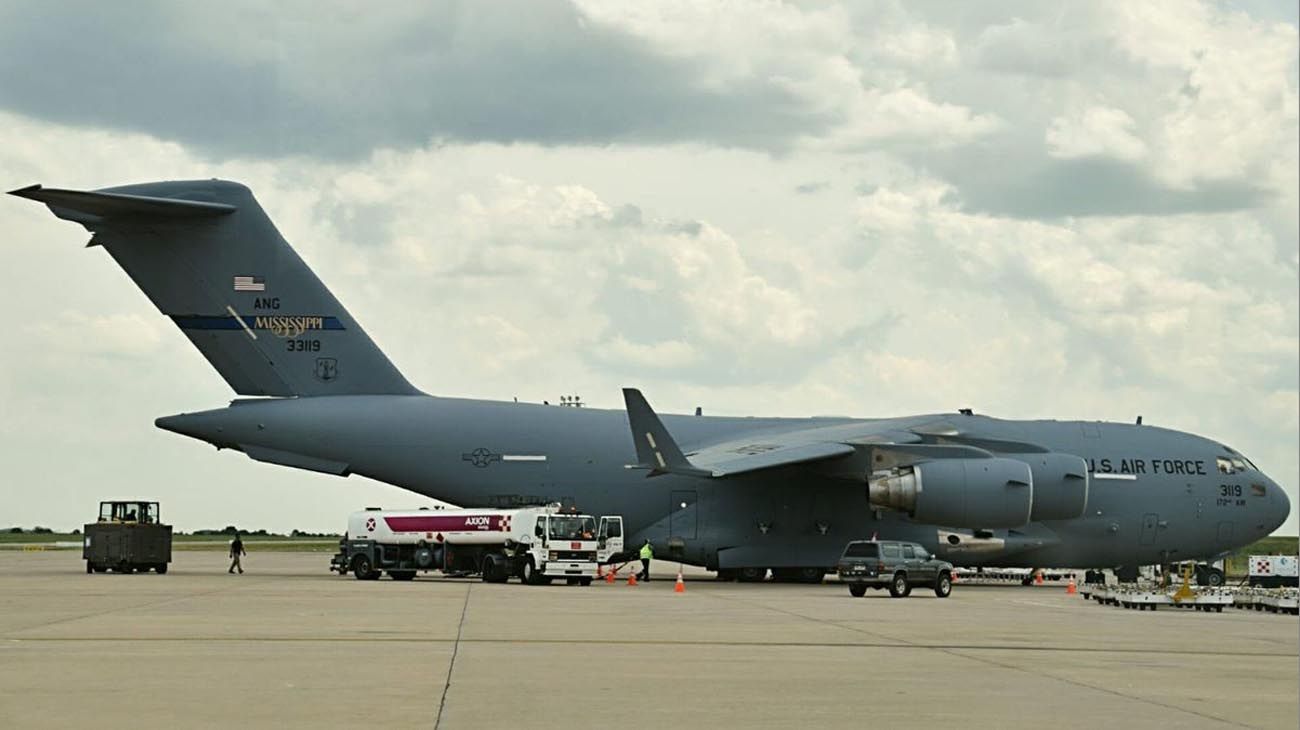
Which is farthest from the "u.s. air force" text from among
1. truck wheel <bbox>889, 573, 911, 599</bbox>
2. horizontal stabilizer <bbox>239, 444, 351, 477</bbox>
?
horizontal stabilizer <bbox>239, 444, 351, 477</bbox>

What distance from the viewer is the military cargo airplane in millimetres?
41562

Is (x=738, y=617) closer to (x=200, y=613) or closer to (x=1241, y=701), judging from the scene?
(x=200, y=613)

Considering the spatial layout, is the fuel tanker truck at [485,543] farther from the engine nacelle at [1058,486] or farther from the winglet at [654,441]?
the engine nacelle at [1058,486]

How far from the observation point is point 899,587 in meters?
36.8

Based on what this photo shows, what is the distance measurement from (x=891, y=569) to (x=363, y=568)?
15.7 m

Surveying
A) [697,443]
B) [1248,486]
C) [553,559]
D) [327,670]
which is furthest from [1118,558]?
[327,670]

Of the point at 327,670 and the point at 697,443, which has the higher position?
the point at 697,443

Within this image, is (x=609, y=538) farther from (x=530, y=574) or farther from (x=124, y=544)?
(x=124, y=544)

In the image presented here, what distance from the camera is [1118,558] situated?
147 ft

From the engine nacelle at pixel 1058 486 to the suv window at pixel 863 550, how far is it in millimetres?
6583

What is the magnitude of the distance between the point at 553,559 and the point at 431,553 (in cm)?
437

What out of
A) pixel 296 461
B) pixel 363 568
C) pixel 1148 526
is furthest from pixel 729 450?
pixel 1148 526

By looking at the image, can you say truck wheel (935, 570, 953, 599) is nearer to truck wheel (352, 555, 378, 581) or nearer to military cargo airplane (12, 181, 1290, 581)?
military cargo airplane (12, 181, 1290, 581)

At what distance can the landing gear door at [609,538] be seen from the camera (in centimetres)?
4203
